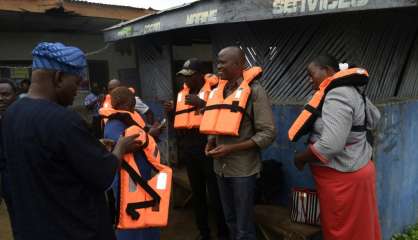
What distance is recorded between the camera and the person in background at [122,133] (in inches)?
120

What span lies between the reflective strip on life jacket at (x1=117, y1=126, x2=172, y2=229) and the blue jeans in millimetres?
580

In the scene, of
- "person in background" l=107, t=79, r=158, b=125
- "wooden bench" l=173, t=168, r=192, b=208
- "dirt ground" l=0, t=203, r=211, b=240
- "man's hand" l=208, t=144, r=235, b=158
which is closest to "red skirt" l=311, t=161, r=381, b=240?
"man's hand" l=208, t=144, r=235, b=158

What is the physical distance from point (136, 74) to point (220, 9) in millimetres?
4266

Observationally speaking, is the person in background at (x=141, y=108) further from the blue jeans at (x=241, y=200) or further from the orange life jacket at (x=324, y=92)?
the orange life jacket at (x=324, y=92)

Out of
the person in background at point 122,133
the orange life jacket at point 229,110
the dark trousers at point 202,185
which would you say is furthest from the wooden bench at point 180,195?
the orange life jacket at point 229,110

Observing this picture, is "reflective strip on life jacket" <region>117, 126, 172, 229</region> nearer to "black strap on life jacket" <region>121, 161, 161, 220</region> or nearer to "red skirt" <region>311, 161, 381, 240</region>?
"black strap on life jacket" <region>121, 161, 161, 220</region>

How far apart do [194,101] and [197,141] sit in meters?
0.44

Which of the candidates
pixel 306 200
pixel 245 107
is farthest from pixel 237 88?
pixel 306 200

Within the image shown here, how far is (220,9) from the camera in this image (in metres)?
4.21

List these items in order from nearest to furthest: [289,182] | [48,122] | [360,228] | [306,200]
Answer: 1. [48,122]
2. [360,228]
3. [306,200]
4. [289,182]

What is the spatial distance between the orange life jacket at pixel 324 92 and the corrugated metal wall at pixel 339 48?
3.63 ft

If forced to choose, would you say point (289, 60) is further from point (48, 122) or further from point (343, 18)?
point (48, 122)

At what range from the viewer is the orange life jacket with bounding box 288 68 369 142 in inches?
109

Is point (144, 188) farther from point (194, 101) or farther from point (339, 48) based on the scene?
point (339, 48)
